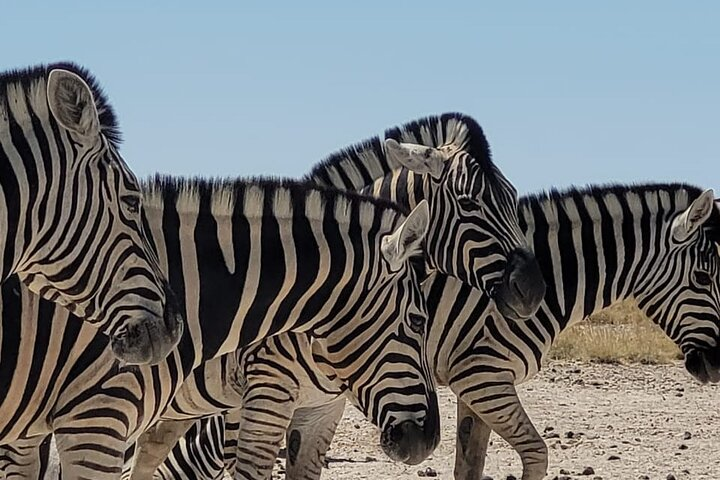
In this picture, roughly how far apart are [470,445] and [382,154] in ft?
6.62

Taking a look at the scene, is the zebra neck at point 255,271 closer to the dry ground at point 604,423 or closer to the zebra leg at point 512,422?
the zebra leg at point 512,422

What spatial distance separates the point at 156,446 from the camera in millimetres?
6879

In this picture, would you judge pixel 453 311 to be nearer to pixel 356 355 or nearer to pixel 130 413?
pixel 356 355

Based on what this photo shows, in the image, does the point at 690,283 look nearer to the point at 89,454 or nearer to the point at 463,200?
the point at 463,200

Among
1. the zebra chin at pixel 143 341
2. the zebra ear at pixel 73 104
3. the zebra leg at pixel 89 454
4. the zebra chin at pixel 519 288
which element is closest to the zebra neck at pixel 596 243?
the zebra chin at pixel 519 288

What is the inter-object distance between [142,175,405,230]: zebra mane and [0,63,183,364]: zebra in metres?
1.20

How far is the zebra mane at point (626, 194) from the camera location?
7840 mm

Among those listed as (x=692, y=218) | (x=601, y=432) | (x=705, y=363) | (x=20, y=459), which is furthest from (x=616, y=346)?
(x=20, y=459)

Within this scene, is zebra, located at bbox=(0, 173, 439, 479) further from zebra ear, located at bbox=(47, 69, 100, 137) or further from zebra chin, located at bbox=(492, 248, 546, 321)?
zebra ear, located at bbox=(47, 69, 100, 137)

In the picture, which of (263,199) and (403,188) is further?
(403,188)

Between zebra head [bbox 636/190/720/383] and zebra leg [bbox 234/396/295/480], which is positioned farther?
zebra head [bbox 636/190/720/383]

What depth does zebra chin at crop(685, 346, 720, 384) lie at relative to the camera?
786 centimetres

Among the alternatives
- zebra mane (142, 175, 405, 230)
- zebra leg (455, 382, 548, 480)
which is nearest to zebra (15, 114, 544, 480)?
zebra leg (455, 382, 548, 480)

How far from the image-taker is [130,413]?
16.9ft
